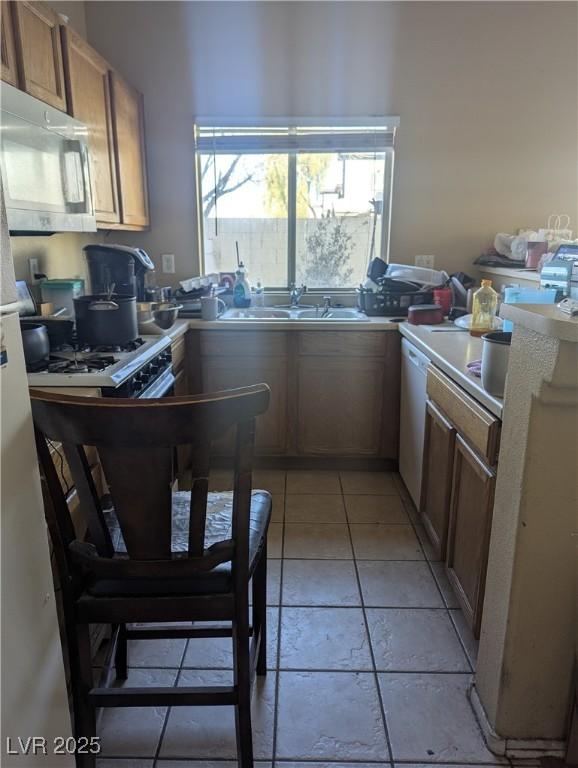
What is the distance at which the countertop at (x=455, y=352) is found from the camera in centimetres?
145

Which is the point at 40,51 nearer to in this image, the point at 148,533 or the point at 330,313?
the point at 148,533

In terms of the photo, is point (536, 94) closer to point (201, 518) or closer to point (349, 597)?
point (349, 597)

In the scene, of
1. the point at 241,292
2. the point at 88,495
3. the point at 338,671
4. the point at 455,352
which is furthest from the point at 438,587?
the point at 241,292

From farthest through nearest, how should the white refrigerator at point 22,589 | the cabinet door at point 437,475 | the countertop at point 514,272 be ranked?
the countertop at point 514,272, the cabinet door at point 437,475, the white refrigerator at point 22,589

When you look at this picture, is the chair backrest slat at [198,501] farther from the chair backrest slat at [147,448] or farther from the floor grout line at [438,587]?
the floor grout line at [438,587]

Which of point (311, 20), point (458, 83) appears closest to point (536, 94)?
point (458, 83)

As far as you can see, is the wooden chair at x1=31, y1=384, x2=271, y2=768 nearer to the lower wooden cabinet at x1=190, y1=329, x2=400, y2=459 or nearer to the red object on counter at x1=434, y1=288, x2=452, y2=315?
the lower wooden cabinet at x1=190, y1=329, x2=400, y2=459

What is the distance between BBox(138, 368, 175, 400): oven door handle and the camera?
192 centimetres

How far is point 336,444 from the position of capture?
111 inches

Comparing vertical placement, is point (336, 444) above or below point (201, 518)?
below

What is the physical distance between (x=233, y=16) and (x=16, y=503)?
9.94ft

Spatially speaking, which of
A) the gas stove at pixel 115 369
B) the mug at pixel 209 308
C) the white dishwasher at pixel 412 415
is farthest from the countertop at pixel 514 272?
the gas stove at pixel 115 369

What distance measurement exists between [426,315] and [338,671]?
1.73 metres

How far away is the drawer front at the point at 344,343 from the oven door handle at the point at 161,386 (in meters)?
0.77
